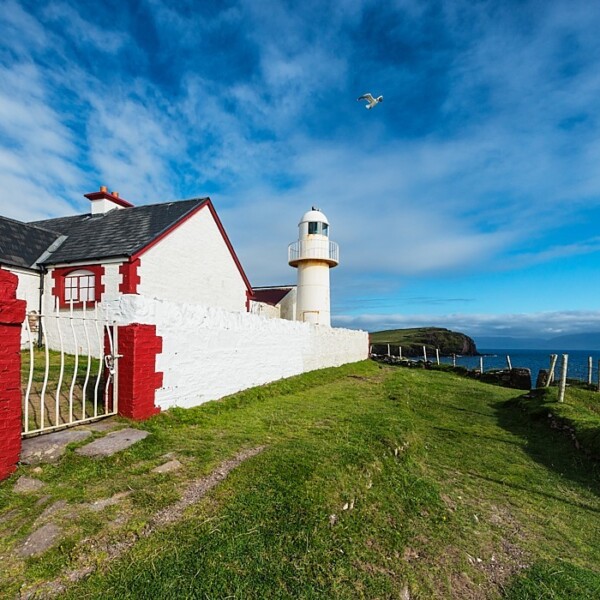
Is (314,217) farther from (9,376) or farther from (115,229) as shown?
(9,376)

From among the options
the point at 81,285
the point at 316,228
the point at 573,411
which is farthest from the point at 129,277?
the point at 573,411

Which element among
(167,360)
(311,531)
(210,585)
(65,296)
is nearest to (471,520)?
(311,531)

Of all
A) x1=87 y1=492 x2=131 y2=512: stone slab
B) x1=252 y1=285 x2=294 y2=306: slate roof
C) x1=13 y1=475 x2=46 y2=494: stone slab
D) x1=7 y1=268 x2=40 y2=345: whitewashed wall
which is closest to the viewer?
x1=87 y1=492 x2=131 y2=512: stone slab

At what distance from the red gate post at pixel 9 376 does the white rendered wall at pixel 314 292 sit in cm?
2029

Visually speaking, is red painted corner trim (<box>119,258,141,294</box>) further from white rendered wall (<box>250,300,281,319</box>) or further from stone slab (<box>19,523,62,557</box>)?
stone slab (<box>19,523,62,557</box>)

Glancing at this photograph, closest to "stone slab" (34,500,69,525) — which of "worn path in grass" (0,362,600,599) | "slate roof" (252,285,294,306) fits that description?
"worn path in grass" (0,362,600,599)

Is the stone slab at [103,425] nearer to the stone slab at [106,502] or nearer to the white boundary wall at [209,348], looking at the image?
the white boundary wall at [209,348]

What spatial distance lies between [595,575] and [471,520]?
4.50ft

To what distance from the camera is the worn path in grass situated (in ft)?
11.2

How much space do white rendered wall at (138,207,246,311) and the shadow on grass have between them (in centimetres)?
1211

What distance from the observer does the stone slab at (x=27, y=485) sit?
167 inches

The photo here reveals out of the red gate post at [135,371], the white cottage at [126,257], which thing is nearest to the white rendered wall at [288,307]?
the white cottage at [126,257]

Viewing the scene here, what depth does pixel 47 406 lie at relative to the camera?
6781 millimetres

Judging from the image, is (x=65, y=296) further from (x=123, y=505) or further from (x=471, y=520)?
(x=471, y=520)
